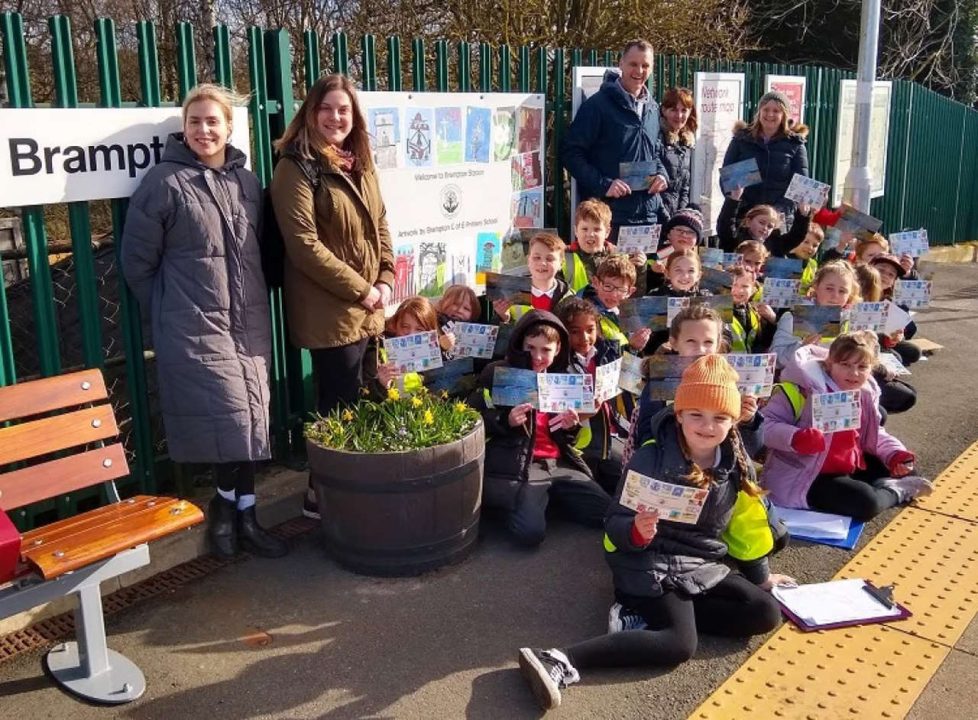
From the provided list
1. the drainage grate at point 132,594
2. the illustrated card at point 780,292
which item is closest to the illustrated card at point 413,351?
the drainage grate at point 132,594

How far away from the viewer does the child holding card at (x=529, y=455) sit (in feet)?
15.4

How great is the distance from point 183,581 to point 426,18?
7220 millimetres

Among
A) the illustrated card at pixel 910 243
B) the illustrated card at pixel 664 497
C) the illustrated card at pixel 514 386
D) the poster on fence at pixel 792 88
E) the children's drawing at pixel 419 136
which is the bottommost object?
the illustrated card at pixel 664 497

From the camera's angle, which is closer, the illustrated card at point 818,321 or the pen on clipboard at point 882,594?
the pen on clipboard at point 882,594

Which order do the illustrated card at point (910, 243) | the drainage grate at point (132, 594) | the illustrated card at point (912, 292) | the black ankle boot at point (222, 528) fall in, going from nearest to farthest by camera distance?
the drainage grate at point (132, 594) < the black ankle boot at point (222, 528) < the illustrated card at point (912, 292) < the illustrated card at point (910, 243)

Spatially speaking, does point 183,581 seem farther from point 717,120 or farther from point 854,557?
point 717,120

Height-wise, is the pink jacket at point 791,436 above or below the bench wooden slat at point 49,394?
below

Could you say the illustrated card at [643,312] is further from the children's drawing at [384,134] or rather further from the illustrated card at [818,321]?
the children's drawing at [384,134]

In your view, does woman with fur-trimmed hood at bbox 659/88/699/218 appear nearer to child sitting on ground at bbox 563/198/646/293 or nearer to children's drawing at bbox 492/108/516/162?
child sitting on ground at bbox 563/198/646/293

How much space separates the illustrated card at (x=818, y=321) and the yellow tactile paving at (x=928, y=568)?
1.07m

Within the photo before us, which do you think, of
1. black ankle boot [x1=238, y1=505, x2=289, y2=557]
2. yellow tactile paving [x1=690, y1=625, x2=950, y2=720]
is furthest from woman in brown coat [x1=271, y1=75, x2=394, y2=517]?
yellow tactile paving [x1=690, y1=625, x2=950, y2=720]

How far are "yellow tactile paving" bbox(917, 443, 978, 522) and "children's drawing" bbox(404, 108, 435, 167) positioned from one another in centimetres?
325

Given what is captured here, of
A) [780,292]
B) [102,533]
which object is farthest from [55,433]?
[780,292]

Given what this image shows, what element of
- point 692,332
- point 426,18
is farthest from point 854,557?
point 426,18
